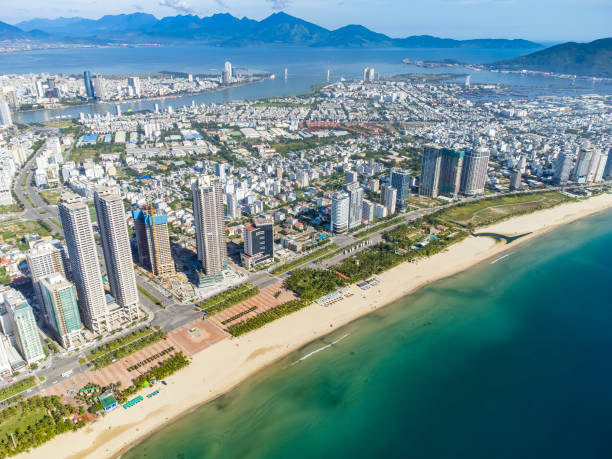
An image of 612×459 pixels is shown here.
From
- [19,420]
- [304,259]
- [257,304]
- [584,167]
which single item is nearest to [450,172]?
[584,167]

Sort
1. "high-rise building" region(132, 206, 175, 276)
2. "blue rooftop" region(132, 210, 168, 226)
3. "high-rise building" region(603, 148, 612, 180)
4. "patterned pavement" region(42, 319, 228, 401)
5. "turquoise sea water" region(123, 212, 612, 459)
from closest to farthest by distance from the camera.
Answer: "turquoise sea water" region(123, 212, 612, 459) < "patterned pavement" region(42, 319, 228, 401) < "blue rooftop" region(132, 210, 168, 226) < "high-rise building" region(132, 206, 175, 276) < "high-rise building" region(603, 148, 612, 180)

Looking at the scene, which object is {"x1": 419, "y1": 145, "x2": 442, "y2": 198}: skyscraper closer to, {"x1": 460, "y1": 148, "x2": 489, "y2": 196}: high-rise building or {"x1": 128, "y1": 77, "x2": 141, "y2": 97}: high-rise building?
{"x1": 460, "y1": 148, "x2": 489, "y2": 196}: high-rise building

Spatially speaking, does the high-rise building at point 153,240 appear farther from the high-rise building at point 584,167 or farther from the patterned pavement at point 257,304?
the high-rise building at point 584,167

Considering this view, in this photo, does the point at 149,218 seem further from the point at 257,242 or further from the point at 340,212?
the point at 340,212

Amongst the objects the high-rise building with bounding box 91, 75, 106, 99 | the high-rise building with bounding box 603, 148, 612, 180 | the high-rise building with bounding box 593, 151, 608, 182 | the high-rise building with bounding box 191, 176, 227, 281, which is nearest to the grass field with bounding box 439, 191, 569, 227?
the high-rise building with bounding box 593, 151, 608, 182

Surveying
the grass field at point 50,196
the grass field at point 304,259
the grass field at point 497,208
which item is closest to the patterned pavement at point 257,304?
the grass field at point 304,259

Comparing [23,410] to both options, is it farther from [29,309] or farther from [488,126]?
[488,126]
